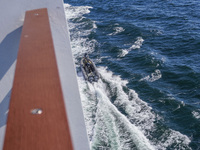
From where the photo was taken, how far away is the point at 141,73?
72.8 feet

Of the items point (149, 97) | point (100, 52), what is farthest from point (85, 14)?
point (149, 97)

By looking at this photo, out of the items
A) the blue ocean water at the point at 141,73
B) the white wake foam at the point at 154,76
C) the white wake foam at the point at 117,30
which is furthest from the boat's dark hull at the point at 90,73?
the white wake foam at the point at 117,30

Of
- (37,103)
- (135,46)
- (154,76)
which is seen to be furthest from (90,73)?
(37,103)

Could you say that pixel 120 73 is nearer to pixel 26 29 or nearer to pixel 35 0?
pixel 35 0

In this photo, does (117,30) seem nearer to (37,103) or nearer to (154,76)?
(154,76)

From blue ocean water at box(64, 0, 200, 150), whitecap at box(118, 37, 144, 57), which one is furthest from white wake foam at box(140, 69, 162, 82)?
whitecap at box(118, 37, 144, 57)

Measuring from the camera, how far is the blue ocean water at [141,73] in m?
15.4

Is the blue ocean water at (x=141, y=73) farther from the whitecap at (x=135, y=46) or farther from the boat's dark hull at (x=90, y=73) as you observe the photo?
the boat's dark hull at (x=90, y=73)

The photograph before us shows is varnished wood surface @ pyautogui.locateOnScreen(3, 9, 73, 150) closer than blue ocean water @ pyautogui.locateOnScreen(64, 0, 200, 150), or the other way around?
varnished wood surface @ pyautogui.locateOnScreen(3, 9, 73, 150)

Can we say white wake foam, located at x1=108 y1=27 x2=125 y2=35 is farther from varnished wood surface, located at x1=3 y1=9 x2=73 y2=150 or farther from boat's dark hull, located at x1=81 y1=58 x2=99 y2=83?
varnished wood surface, located at x1=3 y1=9 x2=73 y2=150

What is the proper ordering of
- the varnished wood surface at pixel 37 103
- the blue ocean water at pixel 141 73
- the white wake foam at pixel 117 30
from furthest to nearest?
the white wake foam at pixel 117 30 → the blue ocean water at pixel 141 73 → the varnished wood surface at pixel 37 103

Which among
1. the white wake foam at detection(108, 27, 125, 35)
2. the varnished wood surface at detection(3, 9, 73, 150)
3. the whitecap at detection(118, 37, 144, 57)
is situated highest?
the varnished wood surface at detection(3, 9, 73, 150)

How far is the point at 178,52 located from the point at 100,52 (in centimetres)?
837

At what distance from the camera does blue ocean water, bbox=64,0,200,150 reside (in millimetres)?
15414
